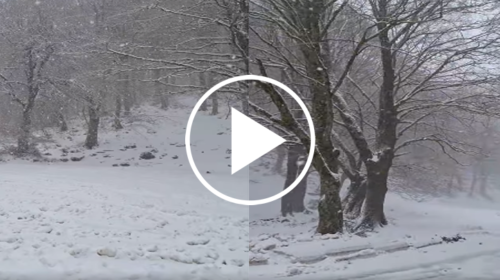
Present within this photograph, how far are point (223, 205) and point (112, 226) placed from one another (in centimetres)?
156

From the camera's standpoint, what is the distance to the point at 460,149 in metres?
6.18

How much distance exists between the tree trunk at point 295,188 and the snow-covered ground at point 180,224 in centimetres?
12

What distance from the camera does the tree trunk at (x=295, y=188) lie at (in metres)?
5.13

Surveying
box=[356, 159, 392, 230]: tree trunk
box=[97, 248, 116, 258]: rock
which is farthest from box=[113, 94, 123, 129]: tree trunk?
box=[356, 159, 392, 230]: tree trunk

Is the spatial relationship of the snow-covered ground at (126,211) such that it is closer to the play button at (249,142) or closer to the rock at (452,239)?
the play button at (249,142)

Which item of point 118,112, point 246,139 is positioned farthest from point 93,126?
point 246,139

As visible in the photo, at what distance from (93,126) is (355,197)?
12.1 feet

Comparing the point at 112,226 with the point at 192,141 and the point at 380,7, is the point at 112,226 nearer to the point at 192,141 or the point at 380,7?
the point at 192,141

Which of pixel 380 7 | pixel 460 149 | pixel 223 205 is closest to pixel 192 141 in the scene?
pixel 223 205

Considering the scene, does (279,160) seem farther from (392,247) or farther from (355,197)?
(355,197)

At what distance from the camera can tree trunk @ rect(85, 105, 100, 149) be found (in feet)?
19.0

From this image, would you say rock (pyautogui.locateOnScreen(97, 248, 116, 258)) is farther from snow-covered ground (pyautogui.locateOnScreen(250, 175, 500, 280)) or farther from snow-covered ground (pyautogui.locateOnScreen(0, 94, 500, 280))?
snow-covered ground (pyautogui.locateOnScreen(250, 175, 500, 280))

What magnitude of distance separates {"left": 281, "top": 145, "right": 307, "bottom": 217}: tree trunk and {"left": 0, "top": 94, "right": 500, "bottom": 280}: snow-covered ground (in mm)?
120

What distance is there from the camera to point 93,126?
5836 mm
